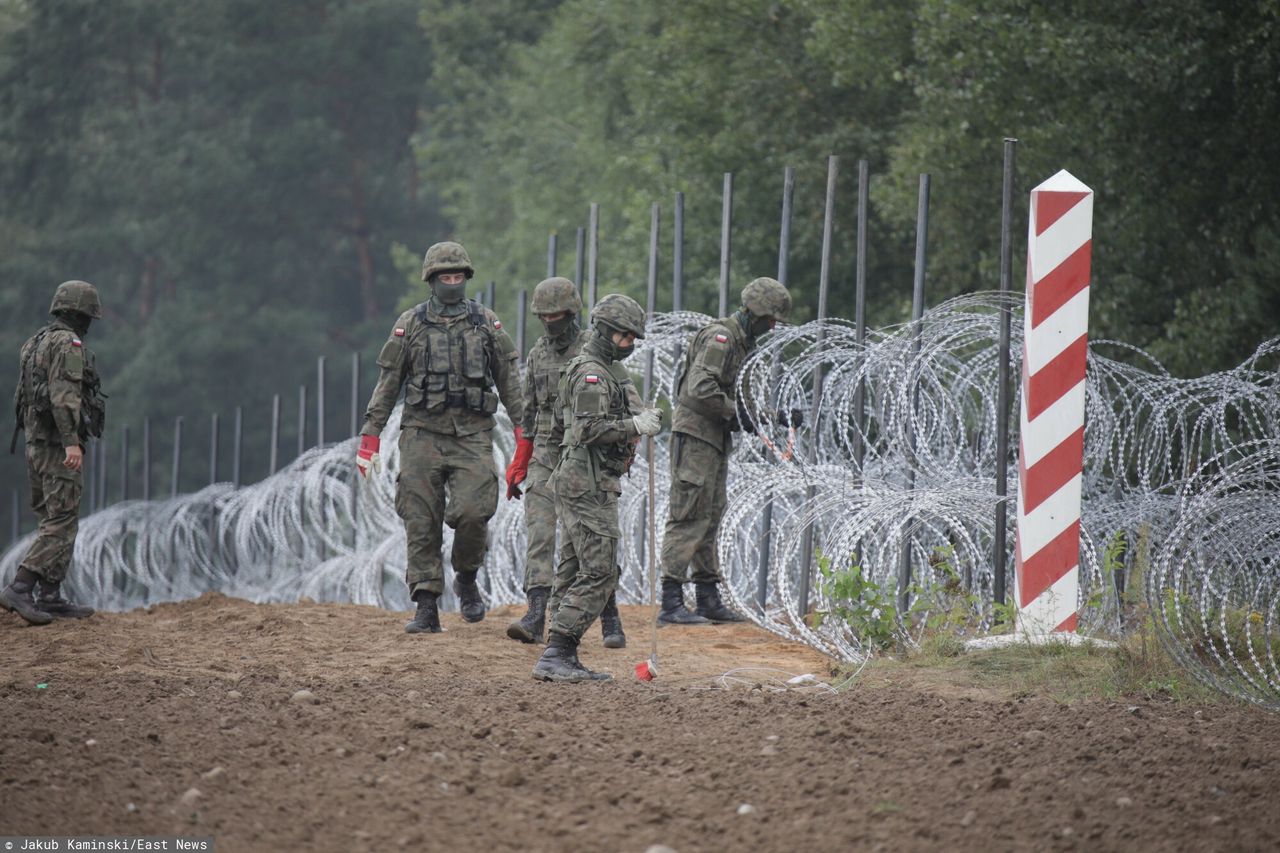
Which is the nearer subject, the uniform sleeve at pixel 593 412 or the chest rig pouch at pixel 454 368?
the uniform sleeve at pixel 593 412

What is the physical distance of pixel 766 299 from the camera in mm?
9336

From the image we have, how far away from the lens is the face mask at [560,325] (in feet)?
28.7

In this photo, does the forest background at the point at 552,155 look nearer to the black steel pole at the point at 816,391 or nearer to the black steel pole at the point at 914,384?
the black steel pole at the point at 816,391

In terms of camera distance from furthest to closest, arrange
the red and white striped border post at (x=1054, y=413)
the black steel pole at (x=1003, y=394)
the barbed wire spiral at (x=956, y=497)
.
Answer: the black steel pole at (x=1003, y=394), the red and white striped border post at (x=1054, y=413), the barbed wire spiral at (x=956, y=497)

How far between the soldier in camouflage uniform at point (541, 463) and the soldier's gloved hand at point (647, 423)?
124 centimetres

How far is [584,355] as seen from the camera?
25.1ft

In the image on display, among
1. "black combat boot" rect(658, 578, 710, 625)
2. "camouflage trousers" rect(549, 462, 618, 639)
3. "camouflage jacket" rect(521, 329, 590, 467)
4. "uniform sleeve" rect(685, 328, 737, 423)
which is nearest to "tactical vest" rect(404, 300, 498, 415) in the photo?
"camouflage jacket" rect(521, 329, 590, 467)

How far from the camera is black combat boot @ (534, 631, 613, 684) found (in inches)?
296

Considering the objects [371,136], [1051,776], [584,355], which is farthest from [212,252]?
[1051,776]

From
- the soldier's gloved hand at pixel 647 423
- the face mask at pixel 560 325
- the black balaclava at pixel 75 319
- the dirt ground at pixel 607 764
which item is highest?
the black balaclava at pixel 75 319

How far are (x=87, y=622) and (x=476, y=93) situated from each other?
29.9 metres

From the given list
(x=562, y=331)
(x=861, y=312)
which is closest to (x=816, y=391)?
(x=861, y=312)

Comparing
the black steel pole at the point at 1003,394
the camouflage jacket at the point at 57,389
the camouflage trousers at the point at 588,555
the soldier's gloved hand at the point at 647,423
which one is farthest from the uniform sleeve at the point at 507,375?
the black steel pole at the point at 1003,394

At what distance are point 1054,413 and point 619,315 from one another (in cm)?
193
